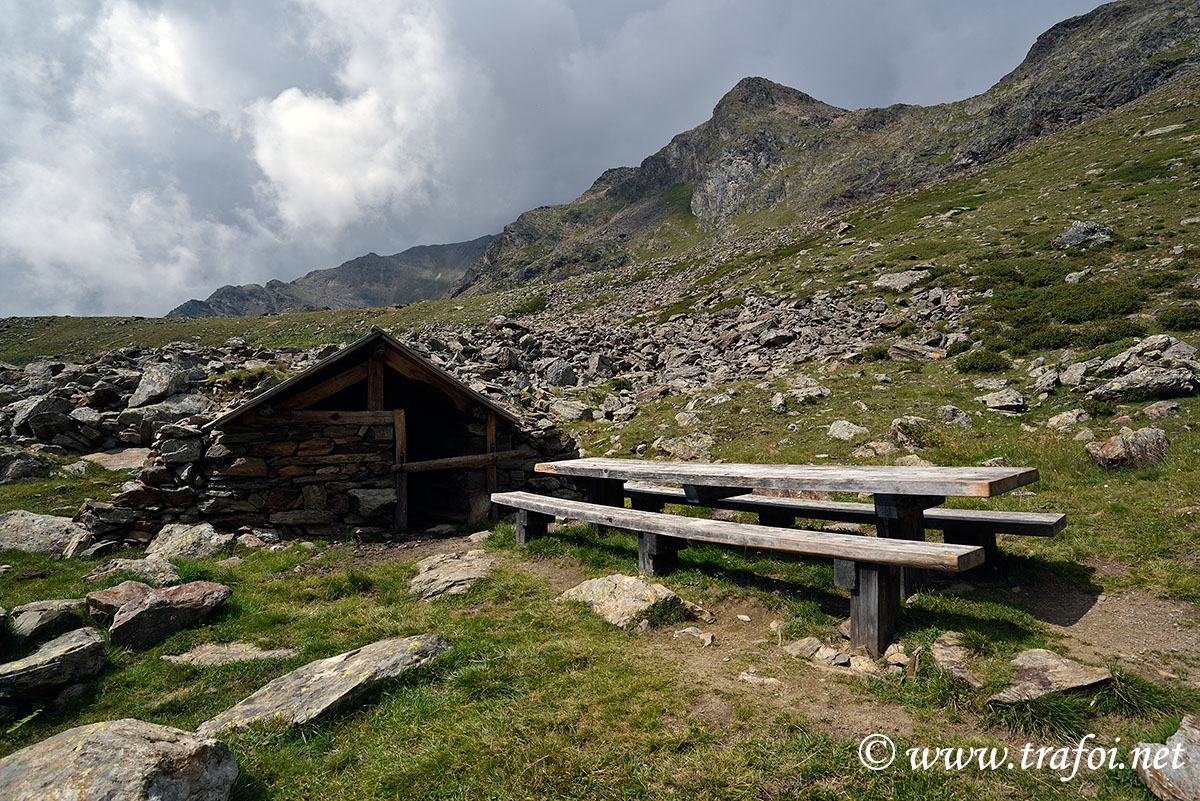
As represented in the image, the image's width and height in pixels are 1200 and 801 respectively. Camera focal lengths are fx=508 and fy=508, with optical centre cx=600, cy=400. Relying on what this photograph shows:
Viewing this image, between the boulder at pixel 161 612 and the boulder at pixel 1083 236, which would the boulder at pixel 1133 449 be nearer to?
the boulder at pixel 161 612

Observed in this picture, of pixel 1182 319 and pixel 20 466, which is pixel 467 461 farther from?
pixel 1182 319

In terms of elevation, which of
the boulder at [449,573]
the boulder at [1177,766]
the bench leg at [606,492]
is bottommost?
the boulder at [449,573]

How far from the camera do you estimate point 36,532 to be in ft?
28.9

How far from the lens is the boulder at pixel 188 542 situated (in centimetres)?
880

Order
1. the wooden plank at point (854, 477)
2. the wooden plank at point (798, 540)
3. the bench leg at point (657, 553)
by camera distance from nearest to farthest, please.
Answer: the wooden plank at point (798, 540)
the wooden plank at point (854, 477)
the bench leg at point (657, 553)

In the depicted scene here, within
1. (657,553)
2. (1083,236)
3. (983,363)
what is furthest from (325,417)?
(1083,236)

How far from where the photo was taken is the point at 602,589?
6117 mm

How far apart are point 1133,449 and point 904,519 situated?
20.2ft

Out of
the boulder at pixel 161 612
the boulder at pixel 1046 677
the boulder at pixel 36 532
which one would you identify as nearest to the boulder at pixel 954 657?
the boulder at pixel 1046 677

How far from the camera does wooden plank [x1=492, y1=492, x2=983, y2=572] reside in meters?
4.22

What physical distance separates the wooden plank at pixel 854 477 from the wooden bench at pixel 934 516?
1.90 feet

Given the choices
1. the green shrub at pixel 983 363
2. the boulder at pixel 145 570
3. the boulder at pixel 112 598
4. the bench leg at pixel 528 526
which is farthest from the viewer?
the green shrub at pixel 983 363

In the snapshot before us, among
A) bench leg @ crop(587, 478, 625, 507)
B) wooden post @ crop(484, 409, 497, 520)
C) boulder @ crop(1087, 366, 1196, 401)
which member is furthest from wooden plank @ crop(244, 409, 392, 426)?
boulder @ crop(1087, 366, 1196, 401)

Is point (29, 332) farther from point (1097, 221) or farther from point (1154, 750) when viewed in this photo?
point (1097, 221)
